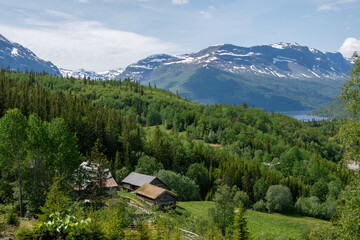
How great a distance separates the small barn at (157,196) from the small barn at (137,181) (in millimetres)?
7018

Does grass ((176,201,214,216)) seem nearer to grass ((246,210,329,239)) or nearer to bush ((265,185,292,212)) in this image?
grass ((246,210,329,239))

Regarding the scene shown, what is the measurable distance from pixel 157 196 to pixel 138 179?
1614 cm

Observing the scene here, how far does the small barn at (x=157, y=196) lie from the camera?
64500 millimetres

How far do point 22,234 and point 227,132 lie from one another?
16263 cm

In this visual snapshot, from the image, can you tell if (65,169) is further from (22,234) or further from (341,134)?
(341,134)

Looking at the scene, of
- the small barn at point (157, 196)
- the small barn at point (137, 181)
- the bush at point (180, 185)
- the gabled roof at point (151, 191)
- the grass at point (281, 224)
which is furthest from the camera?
the bush at point (180, 185)

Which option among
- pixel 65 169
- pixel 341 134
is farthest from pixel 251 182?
pixel 341 134

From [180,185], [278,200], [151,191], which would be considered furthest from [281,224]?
[151,191]

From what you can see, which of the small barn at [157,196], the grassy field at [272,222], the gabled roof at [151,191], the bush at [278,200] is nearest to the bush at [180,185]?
the grassy field at [272,222]

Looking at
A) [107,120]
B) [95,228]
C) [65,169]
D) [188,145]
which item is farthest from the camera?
[188,145]

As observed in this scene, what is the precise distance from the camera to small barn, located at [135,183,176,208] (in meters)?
64.5

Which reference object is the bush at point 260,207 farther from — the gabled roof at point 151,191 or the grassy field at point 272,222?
the gabled roof at point 151,191

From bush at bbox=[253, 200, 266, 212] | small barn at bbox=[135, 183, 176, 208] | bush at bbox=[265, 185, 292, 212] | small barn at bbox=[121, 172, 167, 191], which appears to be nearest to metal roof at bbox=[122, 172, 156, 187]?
small barn at bbox=[121, 172, 167, 191]

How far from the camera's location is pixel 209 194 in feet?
303
